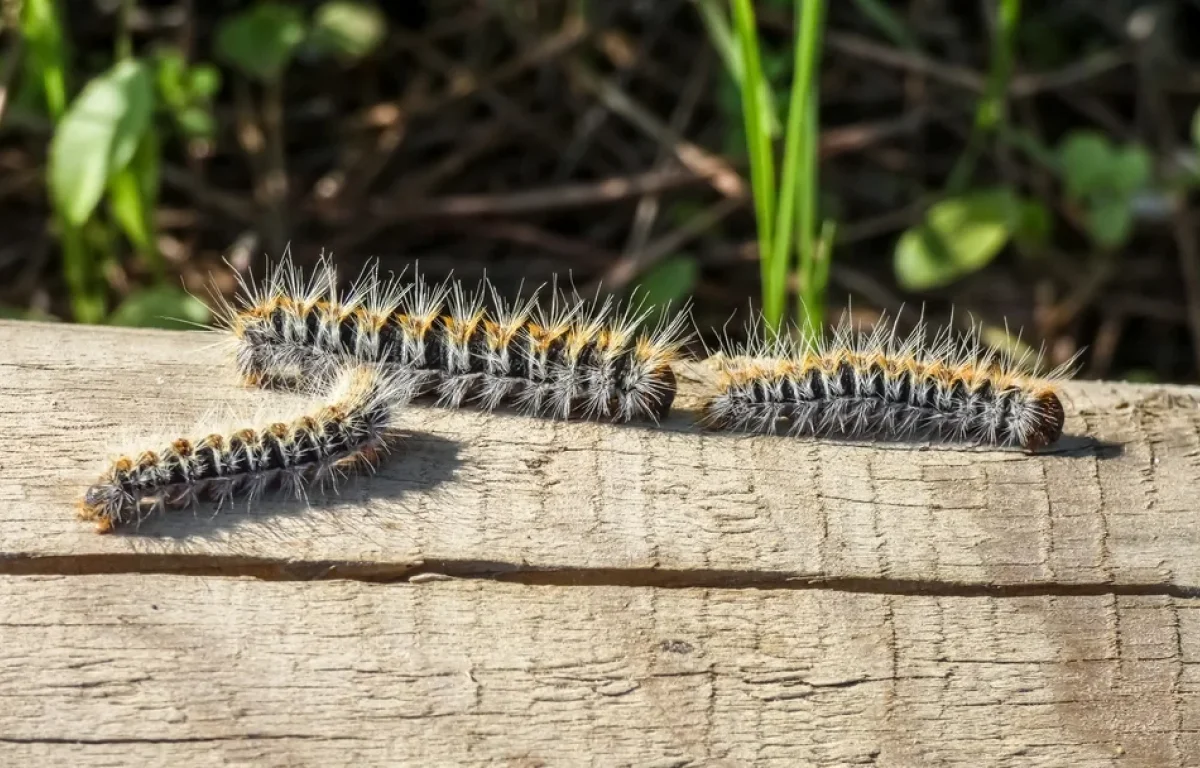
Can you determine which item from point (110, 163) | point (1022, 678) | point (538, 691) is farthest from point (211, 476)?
point (110, 163)

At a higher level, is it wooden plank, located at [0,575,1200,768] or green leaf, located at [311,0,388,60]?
green leaf, located at [311,0,388,60]

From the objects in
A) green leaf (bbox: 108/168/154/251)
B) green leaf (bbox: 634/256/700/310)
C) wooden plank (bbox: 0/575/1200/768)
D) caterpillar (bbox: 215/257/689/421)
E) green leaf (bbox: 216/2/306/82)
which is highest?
green leaf (bbox: 216/2/306/82)

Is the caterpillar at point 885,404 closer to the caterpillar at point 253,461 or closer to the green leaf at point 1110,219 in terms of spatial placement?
the caterpillar at point 253,461

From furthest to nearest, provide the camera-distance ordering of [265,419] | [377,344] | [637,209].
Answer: [637,209] < [377,344] < [265,419]

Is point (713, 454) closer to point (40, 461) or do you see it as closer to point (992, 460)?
point (992, 460)

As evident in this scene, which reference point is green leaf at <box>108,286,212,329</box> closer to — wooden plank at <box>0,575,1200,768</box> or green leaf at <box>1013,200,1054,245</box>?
wooden plank at <box>0,575,1200,768</box>

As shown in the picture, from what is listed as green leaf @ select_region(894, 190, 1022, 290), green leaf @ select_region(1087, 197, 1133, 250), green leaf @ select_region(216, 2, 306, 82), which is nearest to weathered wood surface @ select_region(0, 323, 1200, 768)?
green leaf @ select_region(894, 190, 1022, 290)

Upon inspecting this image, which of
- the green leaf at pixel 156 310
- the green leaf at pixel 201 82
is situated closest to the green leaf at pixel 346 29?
the green leaf at pixel 201 82
